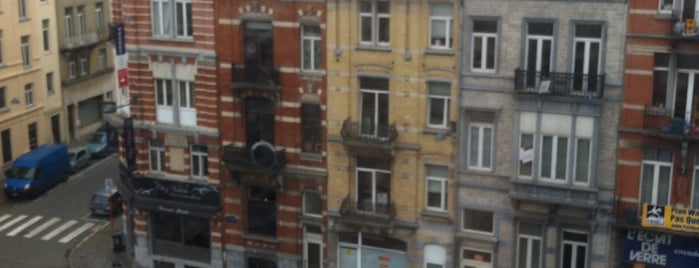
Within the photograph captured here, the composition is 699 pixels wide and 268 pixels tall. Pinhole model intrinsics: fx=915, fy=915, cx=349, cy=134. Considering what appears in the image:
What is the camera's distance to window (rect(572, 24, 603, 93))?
1464 inches

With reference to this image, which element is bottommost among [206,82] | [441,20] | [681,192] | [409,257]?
[409,257]

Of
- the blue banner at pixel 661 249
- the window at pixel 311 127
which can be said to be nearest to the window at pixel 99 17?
the window at pixel 311 127

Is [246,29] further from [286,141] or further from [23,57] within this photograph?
[23,57]

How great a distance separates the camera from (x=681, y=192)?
37.3 meters

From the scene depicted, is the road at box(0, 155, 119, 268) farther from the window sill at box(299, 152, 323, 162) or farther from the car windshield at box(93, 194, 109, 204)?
the window sill at box(299, 152, 323, 162)

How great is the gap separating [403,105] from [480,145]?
3845mm

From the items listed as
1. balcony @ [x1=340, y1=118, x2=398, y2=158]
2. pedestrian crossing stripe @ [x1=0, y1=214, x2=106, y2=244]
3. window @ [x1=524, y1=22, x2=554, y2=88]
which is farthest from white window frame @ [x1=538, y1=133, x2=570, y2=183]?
pedestrian crossing stripe @ [x1=0, y1=214, x2=106, y2=244]

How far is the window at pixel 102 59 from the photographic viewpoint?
7388 cm

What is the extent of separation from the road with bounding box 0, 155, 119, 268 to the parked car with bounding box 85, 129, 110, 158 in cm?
242

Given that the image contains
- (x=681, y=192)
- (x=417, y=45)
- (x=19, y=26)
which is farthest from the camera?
(x=19, y=26)

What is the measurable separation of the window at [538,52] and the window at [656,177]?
17.3 ft

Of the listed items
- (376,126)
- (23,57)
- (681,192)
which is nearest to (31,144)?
(23,57)

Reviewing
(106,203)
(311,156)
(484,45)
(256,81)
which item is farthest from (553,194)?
(106,203)

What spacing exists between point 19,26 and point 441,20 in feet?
121
